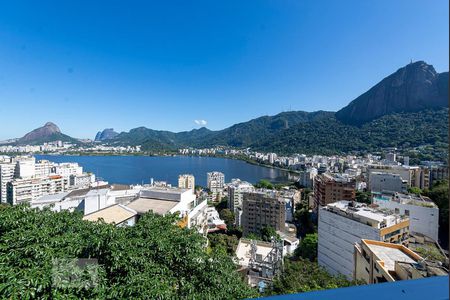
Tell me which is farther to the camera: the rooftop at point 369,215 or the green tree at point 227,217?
the green tree at point 227,217

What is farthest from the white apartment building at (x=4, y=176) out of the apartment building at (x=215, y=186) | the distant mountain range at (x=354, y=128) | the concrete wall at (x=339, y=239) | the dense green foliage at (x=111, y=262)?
the concrete wall at (x=339, y=239)

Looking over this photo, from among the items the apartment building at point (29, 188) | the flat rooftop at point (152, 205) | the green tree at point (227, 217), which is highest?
→ the flat rooftop at point (152, 205)

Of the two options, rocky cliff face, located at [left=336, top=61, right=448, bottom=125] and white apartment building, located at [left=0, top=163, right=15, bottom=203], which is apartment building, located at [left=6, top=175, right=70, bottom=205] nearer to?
white apartment building, located at [left=0, top=163, right=15, bottom=203]

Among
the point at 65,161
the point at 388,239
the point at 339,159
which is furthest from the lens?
the point at 339,159

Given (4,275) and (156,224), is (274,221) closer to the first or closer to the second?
(156,224)

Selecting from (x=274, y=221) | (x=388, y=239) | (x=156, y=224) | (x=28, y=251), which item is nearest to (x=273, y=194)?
(x=274, y=221)

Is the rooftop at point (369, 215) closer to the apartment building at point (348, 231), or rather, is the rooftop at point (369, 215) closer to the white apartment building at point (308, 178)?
the apartment building at point (348, 231)

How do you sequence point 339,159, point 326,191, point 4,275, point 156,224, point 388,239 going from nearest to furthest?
point 4,275
point 156,224
point 388,239
point 326,191
point 339,159
